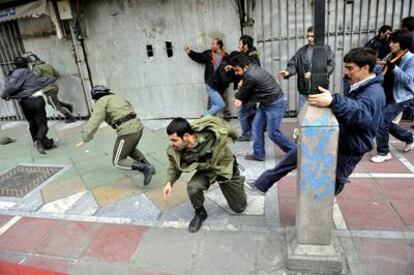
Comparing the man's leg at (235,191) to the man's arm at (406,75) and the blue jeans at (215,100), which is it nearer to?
the man's arm at (406,75)

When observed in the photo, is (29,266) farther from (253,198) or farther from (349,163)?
(349,163)

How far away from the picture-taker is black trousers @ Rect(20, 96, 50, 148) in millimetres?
6230

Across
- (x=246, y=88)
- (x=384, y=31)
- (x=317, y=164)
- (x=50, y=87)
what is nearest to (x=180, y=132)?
(x=317, y=164)

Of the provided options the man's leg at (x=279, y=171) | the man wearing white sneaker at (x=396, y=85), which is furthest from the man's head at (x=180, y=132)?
the man wearing white sneaker at (x=396, y=85)

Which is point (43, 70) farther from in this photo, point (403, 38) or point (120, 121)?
point (403, 38)

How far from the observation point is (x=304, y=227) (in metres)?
2.91

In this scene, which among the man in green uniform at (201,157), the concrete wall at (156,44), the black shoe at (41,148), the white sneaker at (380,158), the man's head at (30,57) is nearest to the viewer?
the man in green uniform at (201,157)

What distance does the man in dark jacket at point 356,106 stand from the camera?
8.05ft

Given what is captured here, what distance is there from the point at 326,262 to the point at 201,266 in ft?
3.77

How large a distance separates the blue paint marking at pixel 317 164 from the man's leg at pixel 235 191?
40.8 inches

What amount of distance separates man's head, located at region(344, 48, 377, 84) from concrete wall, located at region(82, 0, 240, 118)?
437 cm

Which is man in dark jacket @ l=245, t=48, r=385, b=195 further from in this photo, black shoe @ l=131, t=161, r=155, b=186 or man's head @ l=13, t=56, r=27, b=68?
man's head @ l=13, t=56, r=27, b=68

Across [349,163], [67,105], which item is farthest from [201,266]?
[67,105]

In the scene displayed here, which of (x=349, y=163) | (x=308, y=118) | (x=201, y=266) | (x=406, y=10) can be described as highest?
(x=406, y=10)
